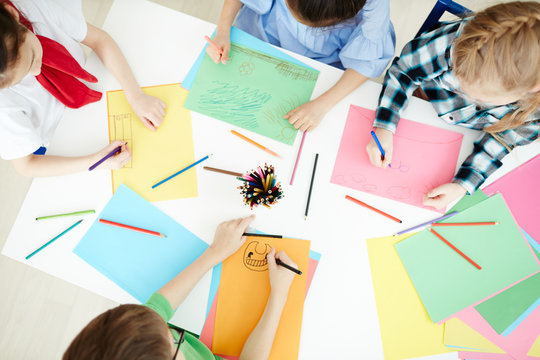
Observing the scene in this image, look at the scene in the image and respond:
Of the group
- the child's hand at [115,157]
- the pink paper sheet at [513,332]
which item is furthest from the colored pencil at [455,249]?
the child's hand at [115,157]

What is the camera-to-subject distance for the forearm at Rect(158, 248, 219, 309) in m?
0.77

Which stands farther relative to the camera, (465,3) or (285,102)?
(465,3)

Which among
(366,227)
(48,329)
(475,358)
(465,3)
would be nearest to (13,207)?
(48,329)

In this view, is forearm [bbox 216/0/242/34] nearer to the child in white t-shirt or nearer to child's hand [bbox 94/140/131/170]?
the child in white t-shirt

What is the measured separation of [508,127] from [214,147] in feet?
2.37

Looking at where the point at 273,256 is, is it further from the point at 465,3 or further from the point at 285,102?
the point at 465,3

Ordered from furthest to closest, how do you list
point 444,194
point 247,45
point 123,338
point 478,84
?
point 247,45 → point 444,194 → point 478,84 → point 123,338

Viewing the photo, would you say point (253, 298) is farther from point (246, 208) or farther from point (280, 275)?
point (246, 208)

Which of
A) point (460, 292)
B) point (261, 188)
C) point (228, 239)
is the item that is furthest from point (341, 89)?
point (460, 292)

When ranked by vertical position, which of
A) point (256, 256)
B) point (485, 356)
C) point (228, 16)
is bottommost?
point (485, 356)

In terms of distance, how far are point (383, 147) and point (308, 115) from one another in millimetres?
204

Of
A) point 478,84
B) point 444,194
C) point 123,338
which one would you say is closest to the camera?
point 123,338

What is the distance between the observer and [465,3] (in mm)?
1579

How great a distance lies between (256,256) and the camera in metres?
0.82
